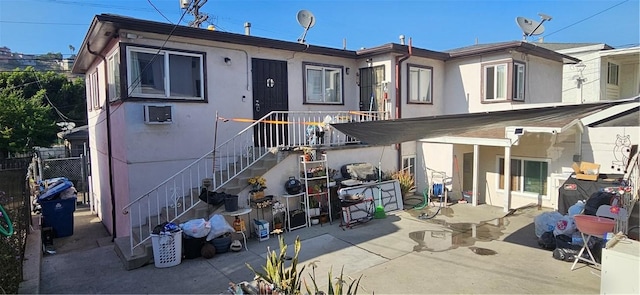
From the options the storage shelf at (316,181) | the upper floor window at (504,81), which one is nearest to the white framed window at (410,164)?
the upper floor window at (504,81)

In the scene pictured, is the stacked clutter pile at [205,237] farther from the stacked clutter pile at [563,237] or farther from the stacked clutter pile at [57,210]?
the stacked clutter pile at [563,237]

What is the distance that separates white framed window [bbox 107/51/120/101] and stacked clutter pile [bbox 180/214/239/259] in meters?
3.55

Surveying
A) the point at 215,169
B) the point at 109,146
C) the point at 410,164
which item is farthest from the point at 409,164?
the point at 109,146

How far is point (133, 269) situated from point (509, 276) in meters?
6.14

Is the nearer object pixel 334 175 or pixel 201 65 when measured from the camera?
pixel 201 65

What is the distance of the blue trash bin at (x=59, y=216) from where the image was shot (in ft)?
26.8

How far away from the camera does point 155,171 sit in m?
7.38

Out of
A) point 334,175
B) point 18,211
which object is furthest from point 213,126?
point 18,211

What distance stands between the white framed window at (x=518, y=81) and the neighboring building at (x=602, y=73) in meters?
3.99

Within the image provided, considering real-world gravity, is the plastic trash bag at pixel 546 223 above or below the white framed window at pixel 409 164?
below

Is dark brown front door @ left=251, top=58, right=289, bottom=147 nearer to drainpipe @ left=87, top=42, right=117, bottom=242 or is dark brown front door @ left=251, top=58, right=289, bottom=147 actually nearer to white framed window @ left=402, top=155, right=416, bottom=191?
drainpipe @ left=87, top=42, right=117, bottom=242

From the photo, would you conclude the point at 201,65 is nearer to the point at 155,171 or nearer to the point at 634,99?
the point at 155,171

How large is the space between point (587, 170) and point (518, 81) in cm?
358

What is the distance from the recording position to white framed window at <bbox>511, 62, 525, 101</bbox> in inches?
429
